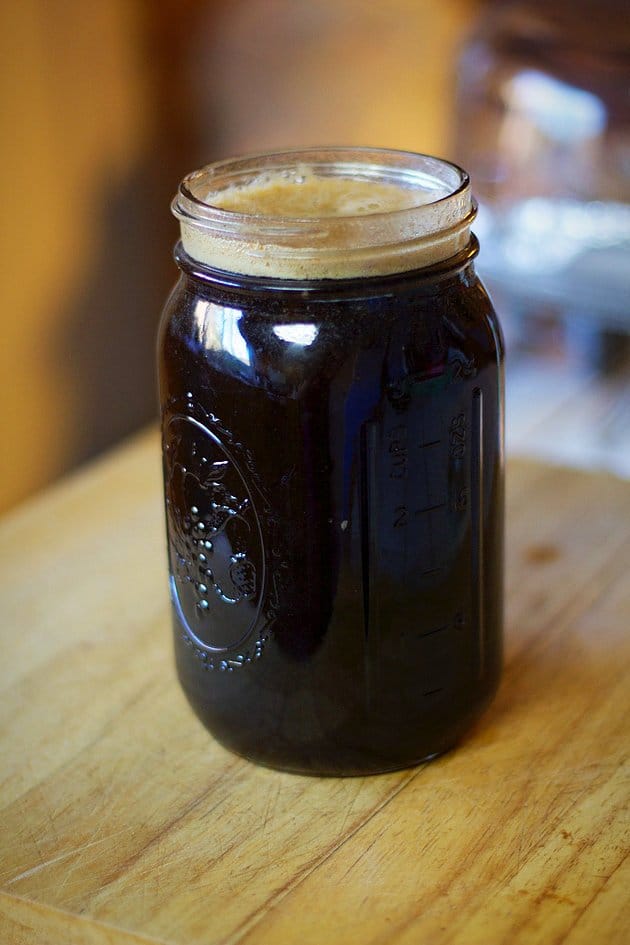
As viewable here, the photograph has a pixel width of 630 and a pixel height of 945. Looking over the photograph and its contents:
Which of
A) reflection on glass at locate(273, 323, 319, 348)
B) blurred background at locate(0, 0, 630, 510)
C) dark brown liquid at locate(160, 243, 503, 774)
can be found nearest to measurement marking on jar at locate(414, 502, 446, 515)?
dark brown liquid at locate(160, 243, 503, 774)

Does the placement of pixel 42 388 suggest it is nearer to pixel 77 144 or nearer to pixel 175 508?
pixel 77 144

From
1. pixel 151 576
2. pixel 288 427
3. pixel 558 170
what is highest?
pixel 288 427

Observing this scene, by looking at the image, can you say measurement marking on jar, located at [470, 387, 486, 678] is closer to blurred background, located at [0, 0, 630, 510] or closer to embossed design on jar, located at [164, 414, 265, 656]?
embossed design on jar, located at [164, 414, 265, 656]

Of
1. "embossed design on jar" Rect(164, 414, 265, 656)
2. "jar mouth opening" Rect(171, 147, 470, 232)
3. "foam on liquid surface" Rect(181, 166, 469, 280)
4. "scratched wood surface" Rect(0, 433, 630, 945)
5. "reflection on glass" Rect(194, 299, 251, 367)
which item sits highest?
"jar mouth opening" Rect(171, 147, 470, 232)

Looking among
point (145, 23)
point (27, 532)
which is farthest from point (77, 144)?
point (27, 532)

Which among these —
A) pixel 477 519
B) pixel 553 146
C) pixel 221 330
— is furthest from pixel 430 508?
pixel 553 146

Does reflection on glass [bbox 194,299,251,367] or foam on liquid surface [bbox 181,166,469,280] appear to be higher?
foam on liquid surface [bbox 181,166,469,280]
